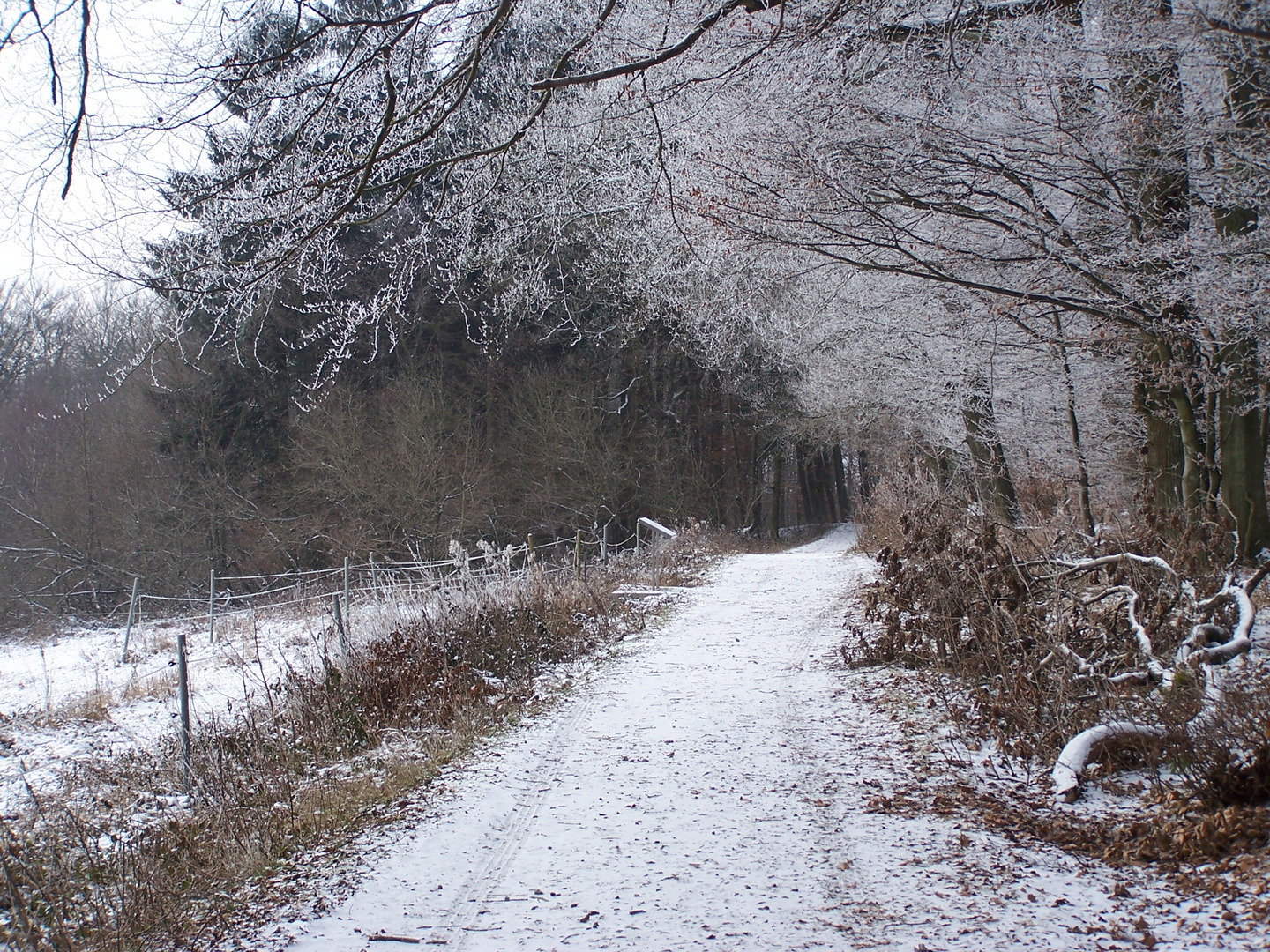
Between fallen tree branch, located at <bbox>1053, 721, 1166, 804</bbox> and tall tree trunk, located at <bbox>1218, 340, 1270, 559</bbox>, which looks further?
tall tree trunk, located at <bbox>1218, 340, 1270, 559</bbox>

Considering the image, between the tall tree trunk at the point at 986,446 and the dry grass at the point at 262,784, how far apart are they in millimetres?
7078

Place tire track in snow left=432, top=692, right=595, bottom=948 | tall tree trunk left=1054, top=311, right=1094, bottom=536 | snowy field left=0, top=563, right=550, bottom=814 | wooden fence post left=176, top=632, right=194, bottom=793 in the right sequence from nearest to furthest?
tire track in snow left=432, top=692, right=595, bottom=948 < wooden fence post left=176, top=632, right=194, bottom=793 < snowy field left=0, top=563, right=550, bottom=814 < tall tree trunk left=1054, top=311, right=1094, bottom=536

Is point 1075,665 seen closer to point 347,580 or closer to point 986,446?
point 347,580

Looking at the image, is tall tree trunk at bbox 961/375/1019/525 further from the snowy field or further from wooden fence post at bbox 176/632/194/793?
wooden fence post at bbox 176/632/194/793

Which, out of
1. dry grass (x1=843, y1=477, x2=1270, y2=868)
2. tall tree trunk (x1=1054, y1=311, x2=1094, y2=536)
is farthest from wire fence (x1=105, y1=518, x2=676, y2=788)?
tall tree trunk (x1=1054, y1=311, x2=1094, y2=536)

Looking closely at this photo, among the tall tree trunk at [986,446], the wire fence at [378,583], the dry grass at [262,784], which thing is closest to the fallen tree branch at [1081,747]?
the dry grass at [262,784]

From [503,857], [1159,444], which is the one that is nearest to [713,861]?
[503,857]

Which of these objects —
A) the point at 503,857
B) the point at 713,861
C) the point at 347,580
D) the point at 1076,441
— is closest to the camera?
the point at 713,861

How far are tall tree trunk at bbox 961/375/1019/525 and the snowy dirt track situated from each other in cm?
795

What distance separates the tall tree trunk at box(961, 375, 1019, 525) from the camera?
1296 cm

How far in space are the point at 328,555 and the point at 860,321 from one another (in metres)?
18.6

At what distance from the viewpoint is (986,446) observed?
15.3m

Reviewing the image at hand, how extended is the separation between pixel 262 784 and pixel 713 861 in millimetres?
2612

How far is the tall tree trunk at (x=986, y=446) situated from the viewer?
12959mm
